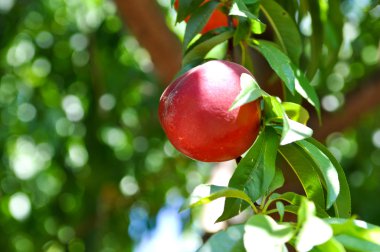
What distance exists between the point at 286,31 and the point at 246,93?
1.09ft

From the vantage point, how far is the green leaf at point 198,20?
0.92 meters

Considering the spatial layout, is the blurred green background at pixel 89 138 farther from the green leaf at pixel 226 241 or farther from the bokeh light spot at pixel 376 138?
the green leaf at pixel 226 241

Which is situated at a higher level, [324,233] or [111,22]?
[324,233]

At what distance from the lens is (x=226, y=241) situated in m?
0.65

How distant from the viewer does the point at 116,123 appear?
2699 millimetres

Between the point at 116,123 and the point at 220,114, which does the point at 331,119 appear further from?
the point at 220,114

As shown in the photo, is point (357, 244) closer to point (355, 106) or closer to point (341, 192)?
point (341, 192)

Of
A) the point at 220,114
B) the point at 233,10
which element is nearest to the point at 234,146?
the point at 220,114

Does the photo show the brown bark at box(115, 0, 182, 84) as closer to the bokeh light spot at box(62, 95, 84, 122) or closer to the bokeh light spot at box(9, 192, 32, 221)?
the bokeh light spot at box(62, 95, 84, 122)

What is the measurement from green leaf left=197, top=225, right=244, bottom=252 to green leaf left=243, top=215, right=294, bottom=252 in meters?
0.04

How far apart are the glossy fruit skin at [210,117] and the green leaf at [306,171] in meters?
0.04

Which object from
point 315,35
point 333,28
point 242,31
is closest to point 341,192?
point 242,31

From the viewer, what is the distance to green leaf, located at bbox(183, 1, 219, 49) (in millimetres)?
919

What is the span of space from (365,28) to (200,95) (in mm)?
1514
